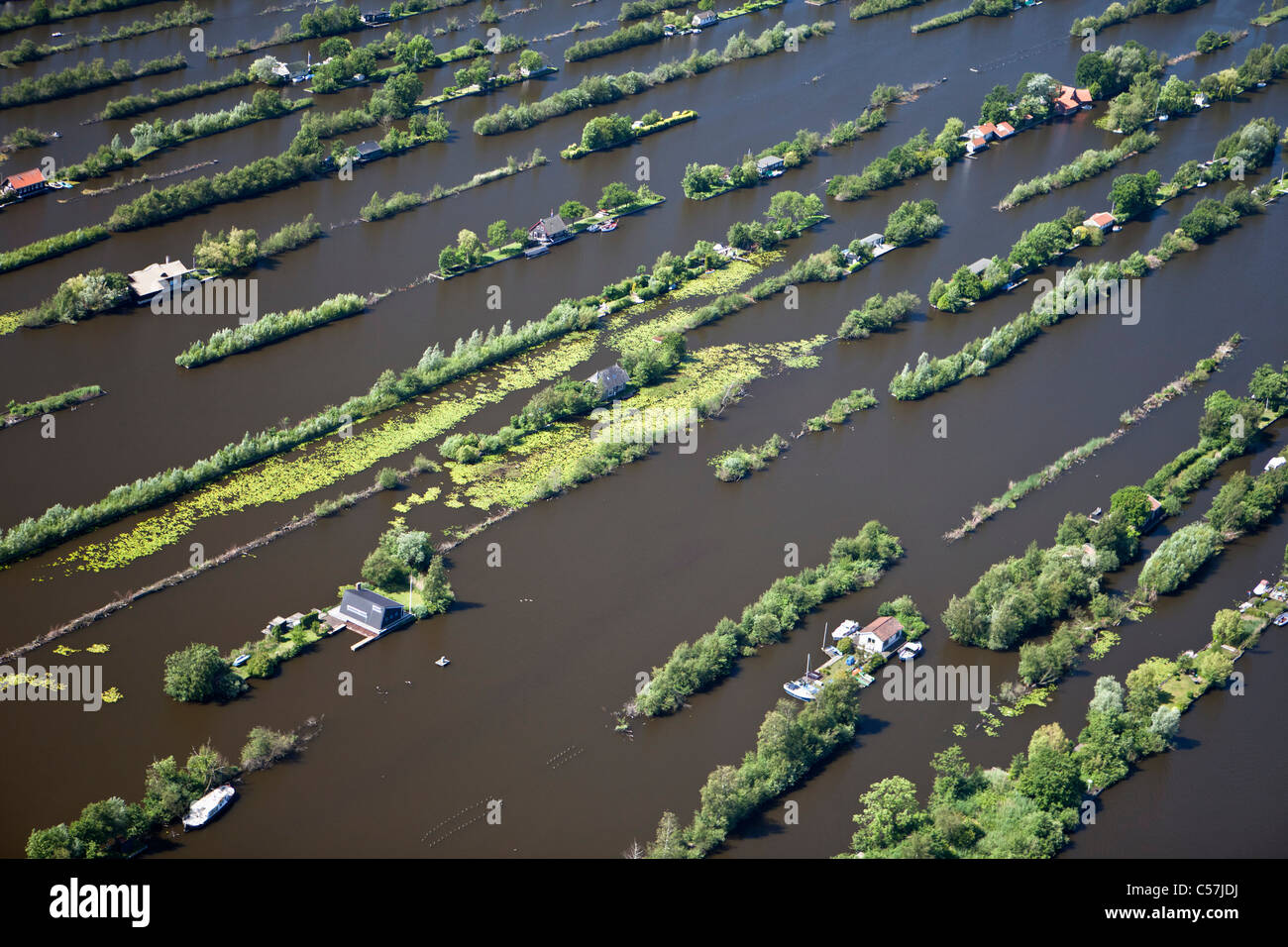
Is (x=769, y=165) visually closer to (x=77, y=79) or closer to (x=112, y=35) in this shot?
(x=77, y=79)

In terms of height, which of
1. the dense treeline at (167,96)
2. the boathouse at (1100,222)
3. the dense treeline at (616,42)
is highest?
the dense treeline at (616,42)

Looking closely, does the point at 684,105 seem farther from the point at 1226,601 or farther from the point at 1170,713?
the point at 1170,713

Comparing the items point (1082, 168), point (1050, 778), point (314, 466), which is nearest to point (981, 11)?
point (1082, 168)

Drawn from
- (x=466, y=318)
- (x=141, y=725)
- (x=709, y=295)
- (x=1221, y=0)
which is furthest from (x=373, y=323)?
(x=1221, y=0)

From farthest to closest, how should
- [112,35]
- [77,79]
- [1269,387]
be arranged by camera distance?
[112,35]
[77,79]
[1269,387]

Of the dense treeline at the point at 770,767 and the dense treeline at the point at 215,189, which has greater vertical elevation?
the dense treeline at the point at 215,189

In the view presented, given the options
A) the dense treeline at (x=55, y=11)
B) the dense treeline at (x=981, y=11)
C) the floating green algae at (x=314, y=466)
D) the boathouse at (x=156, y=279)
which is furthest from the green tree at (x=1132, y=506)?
the dense treeline at (x=55, y=11)

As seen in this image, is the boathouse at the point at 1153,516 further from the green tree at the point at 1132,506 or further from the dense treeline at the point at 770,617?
the dense treeline at the point at 770,617

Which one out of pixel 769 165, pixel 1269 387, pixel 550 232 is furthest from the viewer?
pixel 769 165
